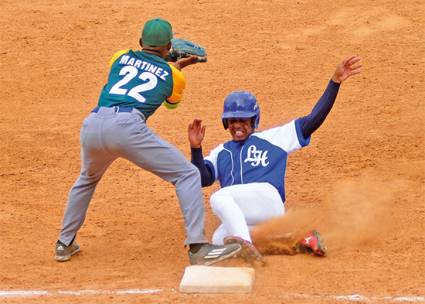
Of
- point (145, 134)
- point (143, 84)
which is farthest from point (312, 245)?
point (143, 84)

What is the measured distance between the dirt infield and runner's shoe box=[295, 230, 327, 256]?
0.26 feet

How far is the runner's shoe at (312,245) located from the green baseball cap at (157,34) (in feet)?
6.23

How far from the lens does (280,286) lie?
7.27 metres

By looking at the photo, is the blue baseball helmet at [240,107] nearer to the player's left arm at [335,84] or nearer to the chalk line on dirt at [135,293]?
the player's left arm at [335,84]

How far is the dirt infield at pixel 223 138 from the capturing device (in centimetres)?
761

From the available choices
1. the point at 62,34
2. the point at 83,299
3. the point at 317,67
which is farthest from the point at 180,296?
the point at 62,34

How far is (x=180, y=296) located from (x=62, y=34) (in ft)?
25.3

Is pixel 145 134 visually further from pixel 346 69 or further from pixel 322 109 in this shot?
pixel 346 69

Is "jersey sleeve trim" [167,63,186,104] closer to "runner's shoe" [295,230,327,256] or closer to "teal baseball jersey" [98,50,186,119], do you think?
"teal baseball jersey" [98,50,186,119]

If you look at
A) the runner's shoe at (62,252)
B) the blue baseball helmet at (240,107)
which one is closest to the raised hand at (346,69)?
the blue baseball helmet at (240,107)

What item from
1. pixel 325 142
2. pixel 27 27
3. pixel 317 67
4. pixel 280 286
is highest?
pixel 27 27

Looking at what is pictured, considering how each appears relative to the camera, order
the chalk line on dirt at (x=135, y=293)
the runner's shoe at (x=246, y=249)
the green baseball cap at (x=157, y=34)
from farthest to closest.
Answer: the green baseball cap at (x=157, y=34) → the runner's shoe at (x=246, y=249) → the chalk line on dirt at (x=135, y=293)

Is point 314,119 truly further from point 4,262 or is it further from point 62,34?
point 62,34

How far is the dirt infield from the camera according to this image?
7.61 meters
